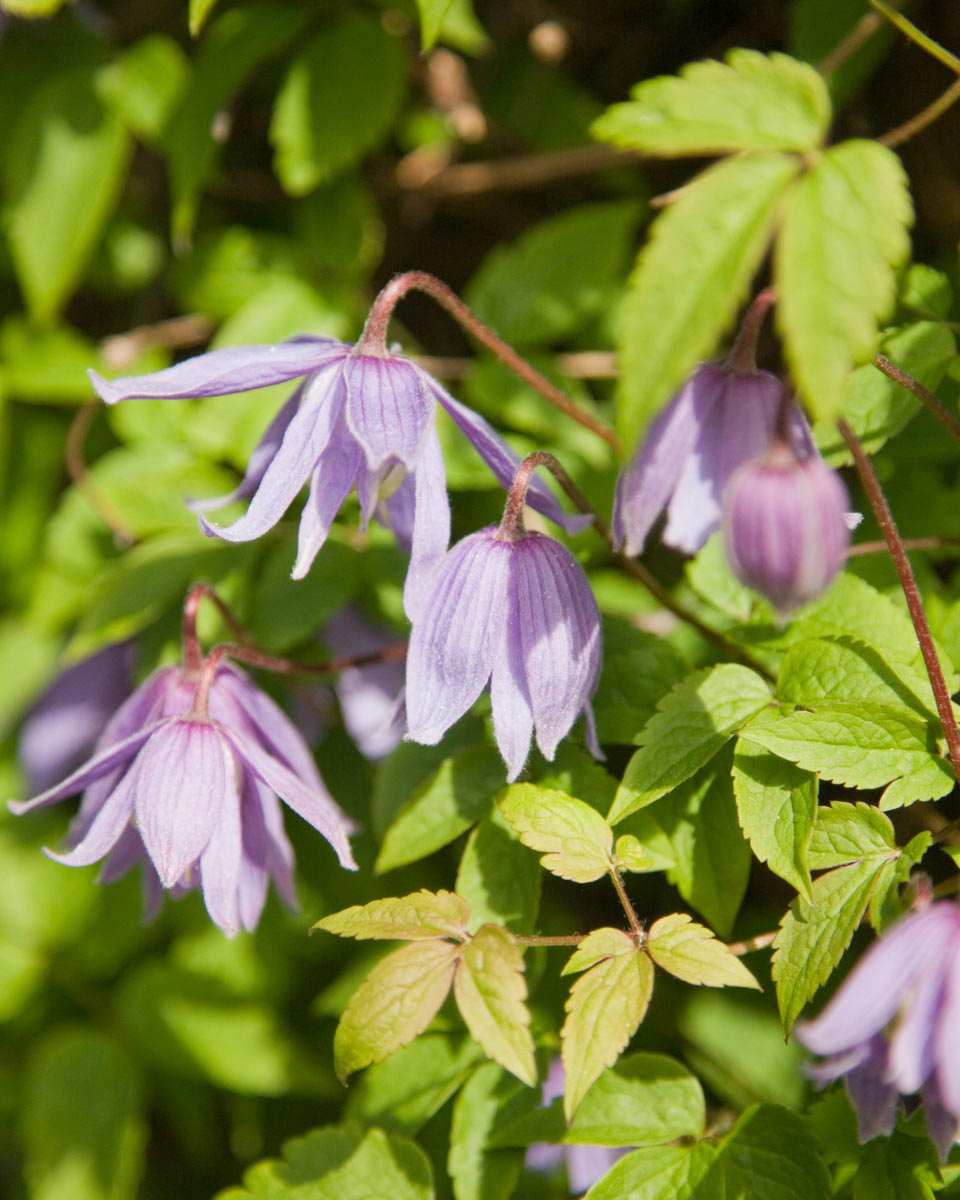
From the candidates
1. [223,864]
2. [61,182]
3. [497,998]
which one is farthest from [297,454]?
[61,182]

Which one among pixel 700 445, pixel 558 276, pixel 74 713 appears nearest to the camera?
pixel 700 445

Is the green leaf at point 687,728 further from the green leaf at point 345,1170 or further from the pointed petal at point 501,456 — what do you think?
the green leaf at point 345,1170

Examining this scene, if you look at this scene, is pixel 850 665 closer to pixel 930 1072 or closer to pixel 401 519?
pixel 930 1072

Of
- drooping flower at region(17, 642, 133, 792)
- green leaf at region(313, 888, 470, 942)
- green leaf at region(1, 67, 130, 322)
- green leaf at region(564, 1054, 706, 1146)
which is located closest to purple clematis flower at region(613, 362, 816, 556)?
green leaf at region(313, 888, 470, 942)

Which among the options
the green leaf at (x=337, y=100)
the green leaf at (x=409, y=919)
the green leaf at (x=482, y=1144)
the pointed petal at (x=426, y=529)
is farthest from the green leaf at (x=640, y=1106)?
the green leaf at (x=337, y=100)

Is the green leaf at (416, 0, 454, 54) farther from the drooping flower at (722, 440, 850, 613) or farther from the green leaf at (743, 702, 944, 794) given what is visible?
the green leaf at (743, 702, 944, 794)

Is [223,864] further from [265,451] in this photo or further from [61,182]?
[61,182]

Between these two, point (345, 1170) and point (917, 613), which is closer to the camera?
point (917, 613)
